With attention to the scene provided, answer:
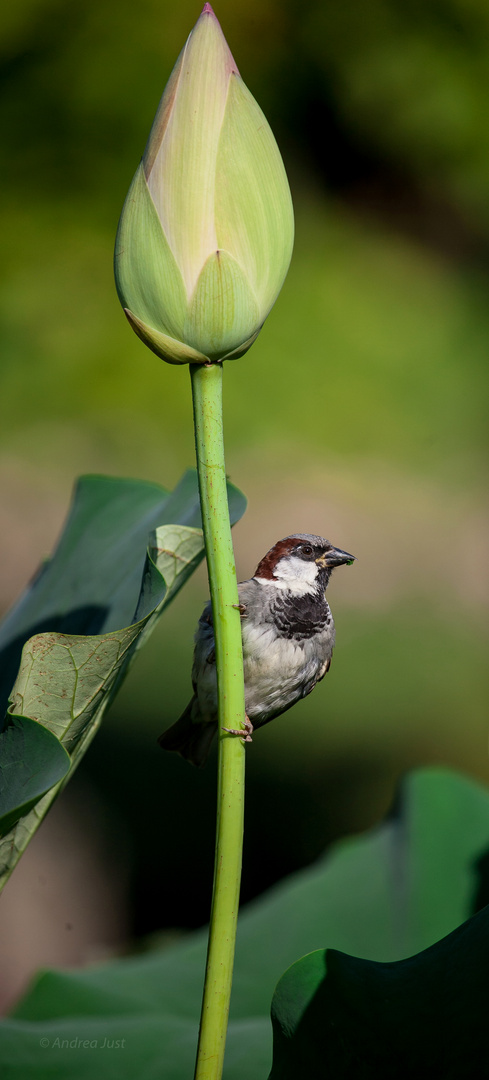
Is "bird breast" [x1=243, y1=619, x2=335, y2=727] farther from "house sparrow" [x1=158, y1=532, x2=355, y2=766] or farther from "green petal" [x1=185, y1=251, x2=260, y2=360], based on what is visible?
"green petal" [x1=185, y1=251, x2=260, y2=360]

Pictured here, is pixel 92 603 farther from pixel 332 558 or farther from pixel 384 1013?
pixel 384 1013

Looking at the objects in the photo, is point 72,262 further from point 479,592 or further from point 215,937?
point 215,937

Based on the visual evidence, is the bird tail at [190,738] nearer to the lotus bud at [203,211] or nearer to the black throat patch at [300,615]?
the black throat patch at [300,615]

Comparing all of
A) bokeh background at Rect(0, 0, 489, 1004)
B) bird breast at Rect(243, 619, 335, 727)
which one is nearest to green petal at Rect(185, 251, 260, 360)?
bird breast at Rect(243, 619, 335, 727)

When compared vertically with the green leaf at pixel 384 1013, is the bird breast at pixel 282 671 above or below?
above

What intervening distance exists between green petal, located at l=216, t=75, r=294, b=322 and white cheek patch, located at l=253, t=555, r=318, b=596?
27 cm

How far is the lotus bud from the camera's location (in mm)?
438

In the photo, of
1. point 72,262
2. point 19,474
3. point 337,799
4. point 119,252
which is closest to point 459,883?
point 119,252

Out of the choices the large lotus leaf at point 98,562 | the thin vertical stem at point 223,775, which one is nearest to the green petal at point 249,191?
the thin vertical stem at point 223,775

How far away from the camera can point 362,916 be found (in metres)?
1.29

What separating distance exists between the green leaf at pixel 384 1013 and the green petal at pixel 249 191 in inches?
17.0

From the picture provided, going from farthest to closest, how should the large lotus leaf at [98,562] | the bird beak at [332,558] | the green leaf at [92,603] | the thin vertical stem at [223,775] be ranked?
the large lotus leaf at [98,562] → the bird beak at [332,558] → the green leaf at [92,603] → the thin vertical stem at [223,775]

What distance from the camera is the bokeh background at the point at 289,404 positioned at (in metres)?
2.52

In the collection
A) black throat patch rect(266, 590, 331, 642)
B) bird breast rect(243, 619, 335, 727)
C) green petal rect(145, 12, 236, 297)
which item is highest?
green petal rect(145, 12, 236, 297)
